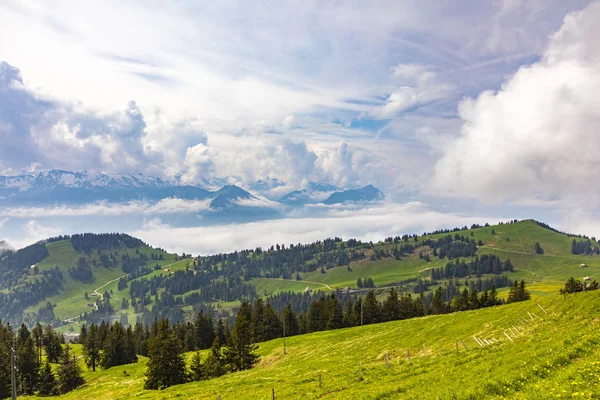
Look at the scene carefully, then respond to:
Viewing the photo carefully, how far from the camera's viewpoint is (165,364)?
6912 centimetres

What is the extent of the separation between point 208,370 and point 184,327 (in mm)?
86064

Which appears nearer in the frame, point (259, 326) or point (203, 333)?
point (259, 326)

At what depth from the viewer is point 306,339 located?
4040 inches

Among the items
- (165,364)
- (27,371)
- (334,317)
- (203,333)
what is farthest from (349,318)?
(27,371)

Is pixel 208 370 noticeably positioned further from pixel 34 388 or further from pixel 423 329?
pixel 34 388

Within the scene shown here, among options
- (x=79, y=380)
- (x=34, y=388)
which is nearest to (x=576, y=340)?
(x=79, y=380)

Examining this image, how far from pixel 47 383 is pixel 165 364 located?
55429 millimetres

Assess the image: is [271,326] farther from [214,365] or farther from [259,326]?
[214,365]

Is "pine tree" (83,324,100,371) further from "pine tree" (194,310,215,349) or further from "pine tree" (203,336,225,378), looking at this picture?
"pine tree" (203,336,225,378)

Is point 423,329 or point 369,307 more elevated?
point 423,329

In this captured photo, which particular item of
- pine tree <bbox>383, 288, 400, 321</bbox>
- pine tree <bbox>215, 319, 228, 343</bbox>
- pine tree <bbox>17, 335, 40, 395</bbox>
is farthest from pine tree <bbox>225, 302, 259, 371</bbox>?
pine tree <bbox>383, 288, 400, 321</bbox>

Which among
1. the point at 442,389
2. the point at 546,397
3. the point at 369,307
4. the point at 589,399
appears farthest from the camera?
the point at 369,307

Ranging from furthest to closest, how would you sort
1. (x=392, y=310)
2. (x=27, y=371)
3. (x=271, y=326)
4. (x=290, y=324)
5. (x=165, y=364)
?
(x=290, y=324) < (x=271, y=326) < (x=392, y=310) < (x=27, y=371) < (x=165, y=364)

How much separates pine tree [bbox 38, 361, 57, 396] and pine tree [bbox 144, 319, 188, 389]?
49371mm
